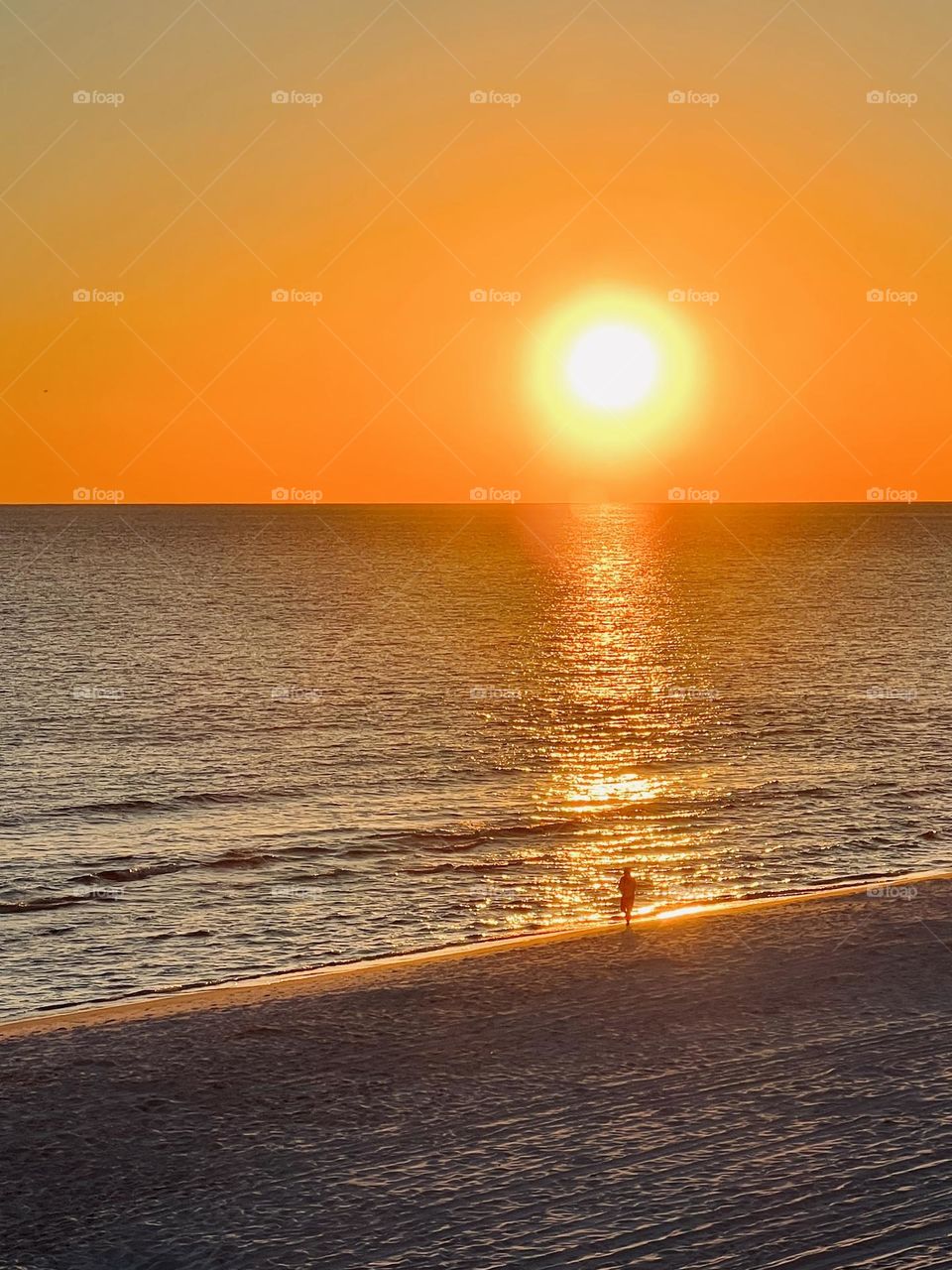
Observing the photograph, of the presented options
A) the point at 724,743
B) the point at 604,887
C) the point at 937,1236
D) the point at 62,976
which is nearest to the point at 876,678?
the point at 724,743

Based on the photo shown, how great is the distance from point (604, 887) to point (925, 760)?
958 inches

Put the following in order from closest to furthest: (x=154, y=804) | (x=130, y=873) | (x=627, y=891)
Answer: (x=627, y=891) → (x=130, y=873) → (x=154, y=804)

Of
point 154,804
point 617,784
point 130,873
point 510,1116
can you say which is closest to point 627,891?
point 510,1116

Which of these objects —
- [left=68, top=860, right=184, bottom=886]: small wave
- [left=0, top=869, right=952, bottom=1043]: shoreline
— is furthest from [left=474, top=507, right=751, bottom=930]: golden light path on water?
[left=68, top=860, right=184, bottom=886]: small wave

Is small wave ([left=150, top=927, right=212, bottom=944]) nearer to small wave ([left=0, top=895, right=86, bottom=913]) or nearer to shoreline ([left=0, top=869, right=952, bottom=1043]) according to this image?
shoreline ([left=0, top=869, right=952, bottom=1043])

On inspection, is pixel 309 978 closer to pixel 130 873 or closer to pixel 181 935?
pixel 181 935

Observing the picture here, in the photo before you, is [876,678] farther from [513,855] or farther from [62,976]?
[62,976]

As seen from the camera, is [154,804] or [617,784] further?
[617,784]

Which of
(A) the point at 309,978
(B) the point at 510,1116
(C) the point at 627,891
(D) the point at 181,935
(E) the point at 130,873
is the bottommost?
(B) the point at 510,1116

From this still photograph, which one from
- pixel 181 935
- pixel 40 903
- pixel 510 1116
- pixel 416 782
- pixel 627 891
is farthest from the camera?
pixel 416 782

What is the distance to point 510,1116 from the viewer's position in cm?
2175

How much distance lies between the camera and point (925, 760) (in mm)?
56719

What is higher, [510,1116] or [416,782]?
[416,782]

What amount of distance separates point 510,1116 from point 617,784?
32309 mm
